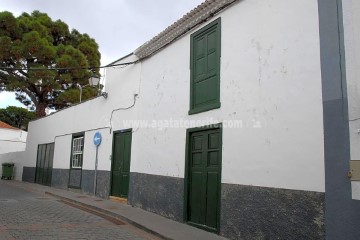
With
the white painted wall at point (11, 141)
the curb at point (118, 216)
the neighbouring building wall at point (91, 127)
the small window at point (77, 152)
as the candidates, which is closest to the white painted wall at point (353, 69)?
the curb at point (118, 216)

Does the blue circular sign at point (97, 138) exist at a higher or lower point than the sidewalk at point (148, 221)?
higher

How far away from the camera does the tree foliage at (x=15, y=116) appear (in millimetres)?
45562

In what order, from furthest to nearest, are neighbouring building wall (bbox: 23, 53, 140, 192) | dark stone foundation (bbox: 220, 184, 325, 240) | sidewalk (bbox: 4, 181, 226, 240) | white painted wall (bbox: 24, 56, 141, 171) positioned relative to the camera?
neighbouring building wall (bbox: 23, 53, 140, 192)
white painted wall (bbox: 24, 56, 141, 171)
sidewalk (bbox: 4, 181, 226, 240)
dark stone foundation (bbox: 220, 184, 325, 240)

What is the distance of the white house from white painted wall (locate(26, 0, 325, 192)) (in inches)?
0.8

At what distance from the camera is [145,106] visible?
1088cm

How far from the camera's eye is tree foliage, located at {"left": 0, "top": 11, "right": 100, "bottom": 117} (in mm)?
22797

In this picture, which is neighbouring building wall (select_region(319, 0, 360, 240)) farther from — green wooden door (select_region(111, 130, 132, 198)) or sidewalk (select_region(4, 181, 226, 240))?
green wooden door (select_region(111, 130, 132, 198))

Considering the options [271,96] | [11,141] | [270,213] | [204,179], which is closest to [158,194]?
[204,179]

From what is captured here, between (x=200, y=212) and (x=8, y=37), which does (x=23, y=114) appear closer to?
(x=8, y=37)

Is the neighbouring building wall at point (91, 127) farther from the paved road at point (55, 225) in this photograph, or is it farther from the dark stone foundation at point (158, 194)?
the paved road at point (55, 225)

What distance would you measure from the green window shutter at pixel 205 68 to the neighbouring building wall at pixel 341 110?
279 cm

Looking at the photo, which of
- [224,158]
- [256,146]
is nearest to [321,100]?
[256,146]

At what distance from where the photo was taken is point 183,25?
357 inches

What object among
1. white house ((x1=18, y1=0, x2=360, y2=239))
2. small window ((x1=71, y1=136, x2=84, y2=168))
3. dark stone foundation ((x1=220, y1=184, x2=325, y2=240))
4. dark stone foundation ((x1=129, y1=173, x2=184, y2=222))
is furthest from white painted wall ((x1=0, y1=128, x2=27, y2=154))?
dark stone foundation ((x1=220, y1=184, x2=325, y2=240))
